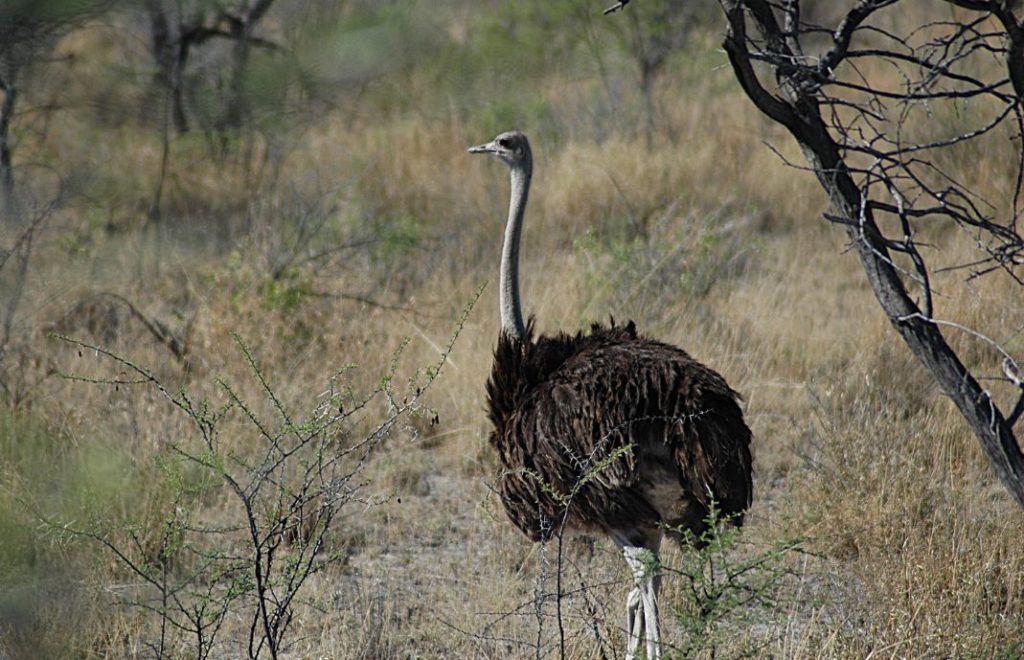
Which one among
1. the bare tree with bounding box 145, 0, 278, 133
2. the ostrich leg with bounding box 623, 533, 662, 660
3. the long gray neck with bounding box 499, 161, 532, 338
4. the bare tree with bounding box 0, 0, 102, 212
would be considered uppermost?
the long gray neck with bounding box 499, 161, 532, 338

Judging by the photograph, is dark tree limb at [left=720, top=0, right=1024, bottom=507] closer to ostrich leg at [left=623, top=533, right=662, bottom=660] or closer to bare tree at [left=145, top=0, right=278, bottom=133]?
ostrich leg at [left=623, top=533, right=662, bottom=660]

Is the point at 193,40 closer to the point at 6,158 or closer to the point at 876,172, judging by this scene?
the point at 6,158

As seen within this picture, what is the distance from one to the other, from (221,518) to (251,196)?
3788 millimetres

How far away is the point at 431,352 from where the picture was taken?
23.0 ft

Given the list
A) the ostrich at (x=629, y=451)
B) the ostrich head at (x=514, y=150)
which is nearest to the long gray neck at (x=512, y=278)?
the ostrich head at (x=514, y=150)

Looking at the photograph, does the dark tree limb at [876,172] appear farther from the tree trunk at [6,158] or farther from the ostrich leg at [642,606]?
the tree trunk at [6,158]

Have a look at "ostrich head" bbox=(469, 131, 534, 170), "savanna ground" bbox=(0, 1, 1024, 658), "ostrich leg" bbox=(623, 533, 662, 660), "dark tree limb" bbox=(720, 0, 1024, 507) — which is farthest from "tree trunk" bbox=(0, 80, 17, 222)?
"ostrich head" bbox=(469, 131, 534, 170)

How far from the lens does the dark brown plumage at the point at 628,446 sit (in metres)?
3.93

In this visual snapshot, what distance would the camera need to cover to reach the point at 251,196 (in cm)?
880

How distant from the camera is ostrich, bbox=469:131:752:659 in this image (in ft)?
12.9

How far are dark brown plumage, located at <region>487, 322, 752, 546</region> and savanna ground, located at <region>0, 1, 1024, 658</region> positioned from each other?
0.22 metres

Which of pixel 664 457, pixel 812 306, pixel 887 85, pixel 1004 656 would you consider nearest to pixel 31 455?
pixel 664 457

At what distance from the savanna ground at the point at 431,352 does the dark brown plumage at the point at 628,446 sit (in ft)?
0.72

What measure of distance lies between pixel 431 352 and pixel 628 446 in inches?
133
